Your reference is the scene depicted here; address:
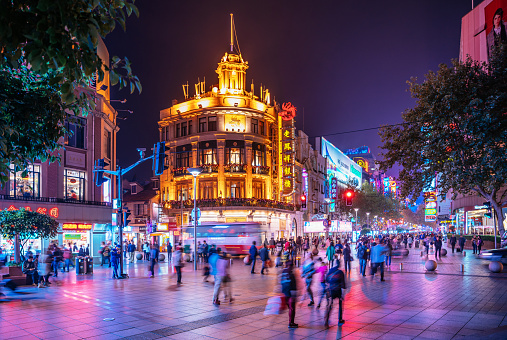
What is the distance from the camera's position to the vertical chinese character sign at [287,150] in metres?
55.9

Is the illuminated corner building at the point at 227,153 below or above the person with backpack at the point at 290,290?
above

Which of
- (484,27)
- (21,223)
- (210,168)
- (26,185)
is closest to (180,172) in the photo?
(210,168)

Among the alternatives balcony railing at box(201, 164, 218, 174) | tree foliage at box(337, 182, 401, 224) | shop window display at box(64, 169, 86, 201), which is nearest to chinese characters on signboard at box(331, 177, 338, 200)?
tree foliage at box(337, 182, 401, 224)

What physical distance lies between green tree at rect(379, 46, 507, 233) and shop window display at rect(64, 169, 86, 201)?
27.4 m

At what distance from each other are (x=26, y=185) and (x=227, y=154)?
25307 mm

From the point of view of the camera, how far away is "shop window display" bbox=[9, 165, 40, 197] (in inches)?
1266

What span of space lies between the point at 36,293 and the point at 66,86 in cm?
1521

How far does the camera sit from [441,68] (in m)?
25.0

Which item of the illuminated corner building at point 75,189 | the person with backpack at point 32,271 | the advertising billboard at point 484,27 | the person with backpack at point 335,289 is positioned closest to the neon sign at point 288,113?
the advertising billboard at point 484,27

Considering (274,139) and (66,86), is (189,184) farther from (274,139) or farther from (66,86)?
(66,86)

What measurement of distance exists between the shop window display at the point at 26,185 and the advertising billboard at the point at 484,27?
152 ft

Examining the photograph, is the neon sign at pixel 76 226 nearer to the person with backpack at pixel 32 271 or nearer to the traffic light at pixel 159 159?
the person with backpack at pixel 32 271

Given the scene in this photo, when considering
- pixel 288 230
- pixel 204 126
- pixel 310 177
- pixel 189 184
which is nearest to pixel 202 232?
pixel 189 184

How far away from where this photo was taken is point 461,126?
913 inches
